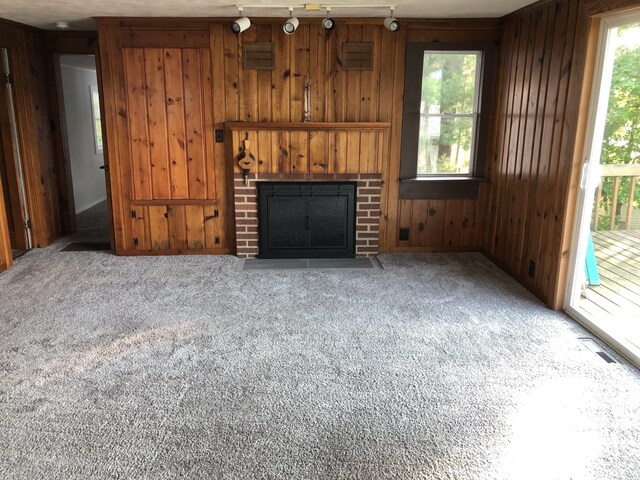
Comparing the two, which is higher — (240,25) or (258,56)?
(240,25)

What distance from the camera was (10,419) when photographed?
7.82ft

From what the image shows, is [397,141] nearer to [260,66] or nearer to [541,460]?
[260,66]

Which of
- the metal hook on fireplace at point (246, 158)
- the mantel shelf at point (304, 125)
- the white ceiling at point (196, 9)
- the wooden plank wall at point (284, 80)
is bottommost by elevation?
the metal hook on fireplace at point (246, 158)

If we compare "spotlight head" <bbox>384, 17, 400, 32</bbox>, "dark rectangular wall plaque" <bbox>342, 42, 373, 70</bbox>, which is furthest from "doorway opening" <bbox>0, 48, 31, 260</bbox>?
"spotlight head" <bbox>384, 17, 400, 32</bbox>

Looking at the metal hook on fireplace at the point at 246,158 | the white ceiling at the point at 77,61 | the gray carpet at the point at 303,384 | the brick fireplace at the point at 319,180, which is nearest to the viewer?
the gray carpet at the point at 303,384

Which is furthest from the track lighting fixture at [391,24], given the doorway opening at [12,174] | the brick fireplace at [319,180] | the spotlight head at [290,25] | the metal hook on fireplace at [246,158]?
the doorway opening at [12,174]

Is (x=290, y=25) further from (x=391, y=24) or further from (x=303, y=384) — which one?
(x=303, y=384)

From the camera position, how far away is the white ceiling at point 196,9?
3.98m

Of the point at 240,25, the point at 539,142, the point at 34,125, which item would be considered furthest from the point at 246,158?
the point at 539,142

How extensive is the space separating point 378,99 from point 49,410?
12.3 ft

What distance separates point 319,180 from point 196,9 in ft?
5.94

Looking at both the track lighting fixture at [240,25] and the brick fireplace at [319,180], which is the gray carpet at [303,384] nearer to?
the brick fireplace at [319,180]

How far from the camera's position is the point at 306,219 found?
16.4ft

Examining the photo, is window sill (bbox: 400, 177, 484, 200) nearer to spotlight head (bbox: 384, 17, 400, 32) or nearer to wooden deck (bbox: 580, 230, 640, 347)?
wooden deck (bbox: 580, 230, 640, 347)
